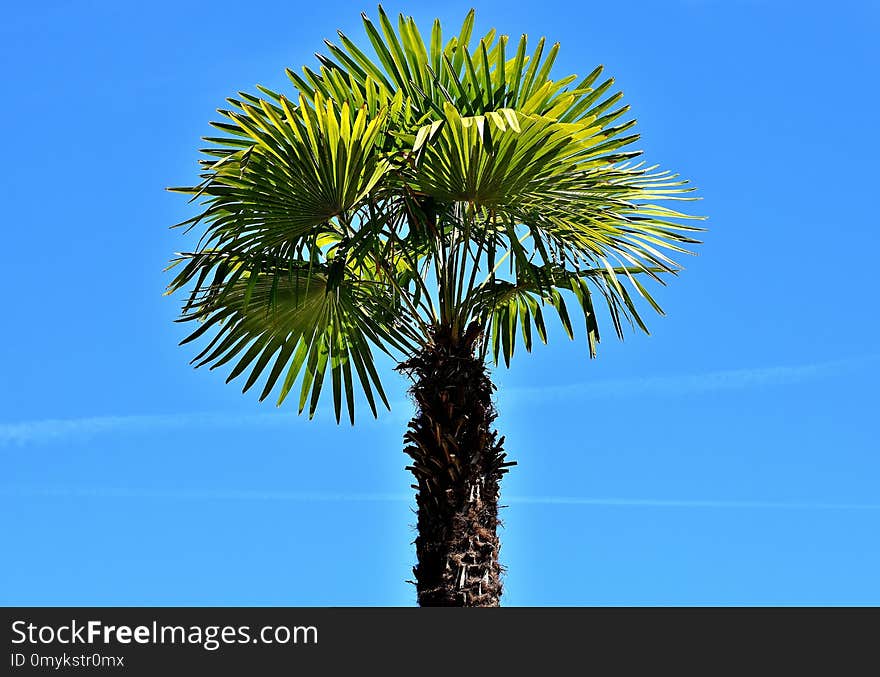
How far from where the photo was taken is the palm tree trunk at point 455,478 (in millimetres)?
6461

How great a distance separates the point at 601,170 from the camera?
→ 6949mm

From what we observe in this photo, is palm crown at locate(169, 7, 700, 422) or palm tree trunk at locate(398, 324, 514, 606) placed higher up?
palm crown at locate(169, 7, 700, 422)

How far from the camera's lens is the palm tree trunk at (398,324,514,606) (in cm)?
646

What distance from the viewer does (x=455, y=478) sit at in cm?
653

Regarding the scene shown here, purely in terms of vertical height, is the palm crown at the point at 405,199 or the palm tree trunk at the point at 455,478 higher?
the palm crown at the point at 405,199

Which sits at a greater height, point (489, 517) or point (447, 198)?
point (447, 198)
